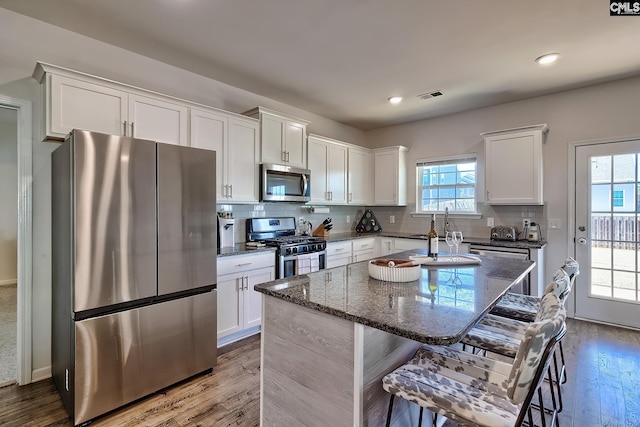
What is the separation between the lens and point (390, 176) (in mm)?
4957

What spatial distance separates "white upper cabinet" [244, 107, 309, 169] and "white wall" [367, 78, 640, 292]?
217cm

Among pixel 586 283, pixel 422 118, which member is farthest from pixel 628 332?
pixel 422 118

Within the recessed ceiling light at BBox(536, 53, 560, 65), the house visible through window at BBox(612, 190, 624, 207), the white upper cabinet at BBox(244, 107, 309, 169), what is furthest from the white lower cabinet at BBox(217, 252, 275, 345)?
the house visible through window at BBox(612, 190, 624, 207)

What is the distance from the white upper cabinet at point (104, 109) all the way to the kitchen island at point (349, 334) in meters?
1.85

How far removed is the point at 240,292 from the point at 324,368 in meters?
1.85

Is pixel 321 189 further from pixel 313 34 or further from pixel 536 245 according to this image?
pixel 536 245

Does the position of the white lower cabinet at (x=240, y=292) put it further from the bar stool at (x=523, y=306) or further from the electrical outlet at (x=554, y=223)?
the electrical outlet at (x=554, y=223)

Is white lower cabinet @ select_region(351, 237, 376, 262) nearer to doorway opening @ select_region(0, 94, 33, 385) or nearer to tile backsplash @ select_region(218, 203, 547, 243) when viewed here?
tile backsplash @ select_region(218, 203, 547, 243)

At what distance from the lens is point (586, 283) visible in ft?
11.9

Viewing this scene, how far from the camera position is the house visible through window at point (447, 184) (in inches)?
177

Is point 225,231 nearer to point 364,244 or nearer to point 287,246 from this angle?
point 287,246

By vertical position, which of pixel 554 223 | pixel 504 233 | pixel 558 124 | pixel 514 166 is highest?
pixel 558 124

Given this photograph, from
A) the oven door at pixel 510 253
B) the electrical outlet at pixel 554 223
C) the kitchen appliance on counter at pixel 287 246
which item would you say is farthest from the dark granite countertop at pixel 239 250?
the electrical outlet at pixel 554 223

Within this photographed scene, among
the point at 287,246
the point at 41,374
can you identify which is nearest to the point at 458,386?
the point at 287,246
